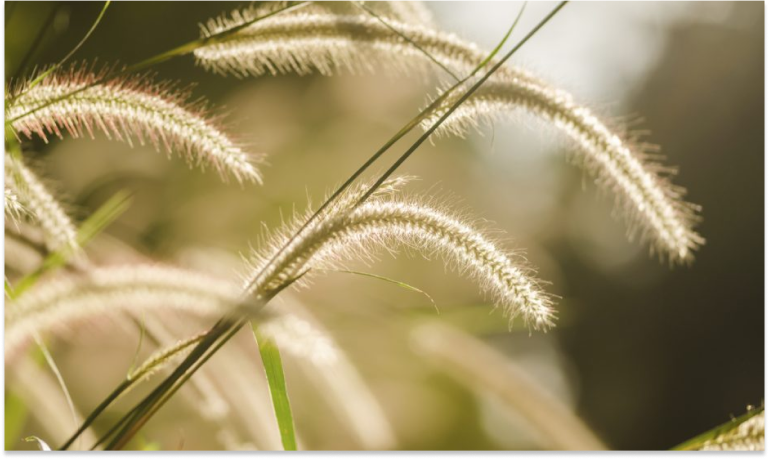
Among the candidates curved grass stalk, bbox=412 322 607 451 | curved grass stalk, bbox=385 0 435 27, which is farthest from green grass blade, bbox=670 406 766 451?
curved grass stalk, bbox=385 0 435 27

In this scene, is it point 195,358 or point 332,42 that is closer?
point 195,358

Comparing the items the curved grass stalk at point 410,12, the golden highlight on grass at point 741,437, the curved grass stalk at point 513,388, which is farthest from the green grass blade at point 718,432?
the curved grass stalk at point 410,12

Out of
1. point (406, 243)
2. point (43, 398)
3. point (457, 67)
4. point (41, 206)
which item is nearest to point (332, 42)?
point (457, 67)

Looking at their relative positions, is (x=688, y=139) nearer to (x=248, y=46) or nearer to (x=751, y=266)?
(x=751, y=266)

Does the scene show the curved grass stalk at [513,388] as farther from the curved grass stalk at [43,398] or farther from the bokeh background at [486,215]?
the curved grass stalk at [43,398]

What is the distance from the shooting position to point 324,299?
1.52 metres

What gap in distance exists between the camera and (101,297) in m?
0.56

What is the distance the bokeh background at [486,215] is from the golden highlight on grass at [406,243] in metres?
0.13

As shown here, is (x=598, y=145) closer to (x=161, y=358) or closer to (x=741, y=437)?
(x=741, y=437)

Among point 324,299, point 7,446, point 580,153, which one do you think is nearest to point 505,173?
point 324,299

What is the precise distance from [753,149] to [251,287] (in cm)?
350

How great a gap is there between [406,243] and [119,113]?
12.5 inches

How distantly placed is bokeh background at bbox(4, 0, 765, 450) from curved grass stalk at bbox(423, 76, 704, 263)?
0.04 metres

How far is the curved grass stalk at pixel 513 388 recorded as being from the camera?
40.3 inches
